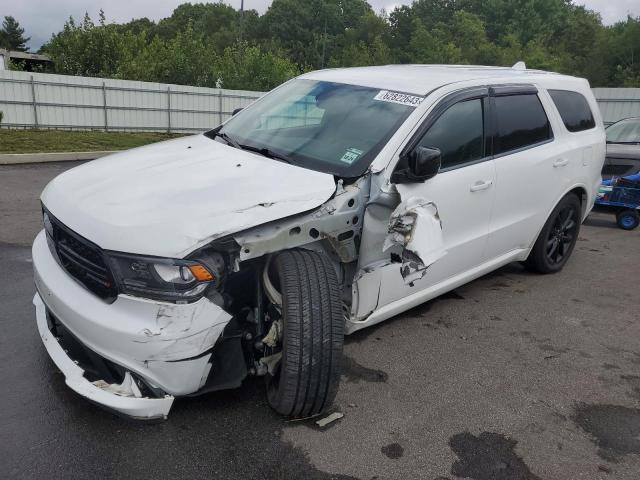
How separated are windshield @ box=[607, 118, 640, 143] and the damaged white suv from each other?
221 inches

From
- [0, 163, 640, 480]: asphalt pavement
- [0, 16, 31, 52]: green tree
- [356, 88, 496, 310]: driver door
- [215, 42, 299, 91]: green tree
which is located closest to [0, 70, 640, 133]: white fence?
[215, 42, 299, 91]: green tree

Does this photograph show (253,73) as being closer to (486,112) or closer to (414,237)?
(486,112)

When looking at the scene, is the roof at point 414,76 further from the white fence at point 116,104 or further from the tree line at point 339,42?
the tree line at point 339,42

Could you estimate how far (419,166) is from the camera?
3.24 meters

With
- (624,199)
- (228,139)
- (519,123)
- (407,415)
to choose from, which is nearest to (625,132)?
(624,199)

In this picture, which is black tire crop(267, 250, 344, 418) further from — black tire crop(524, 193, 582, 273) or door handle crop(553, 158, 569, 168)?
black tire crop(524, 193, 582, 273)

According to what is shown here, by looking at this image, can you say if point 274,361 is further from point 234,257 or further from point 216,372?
point 234,257

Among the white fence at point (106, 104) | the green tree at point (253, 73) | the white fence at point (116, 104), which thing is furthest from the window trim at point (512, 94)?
the green tree at point (253, 73)

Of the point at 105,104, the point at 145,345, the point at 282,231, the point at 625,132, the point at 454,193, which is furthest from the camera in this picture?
the point at 105,104

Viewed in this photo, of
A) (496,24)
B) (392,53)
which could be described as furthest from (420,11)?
(392,53)

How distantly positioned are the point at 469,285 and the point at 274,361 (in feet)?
8.96

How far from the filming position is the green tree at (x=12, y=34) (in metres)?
72.8

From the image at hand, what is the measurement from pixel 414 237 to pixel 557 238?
2.84m

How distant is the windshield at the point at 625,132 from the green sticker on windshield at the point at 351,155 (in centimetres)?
735
